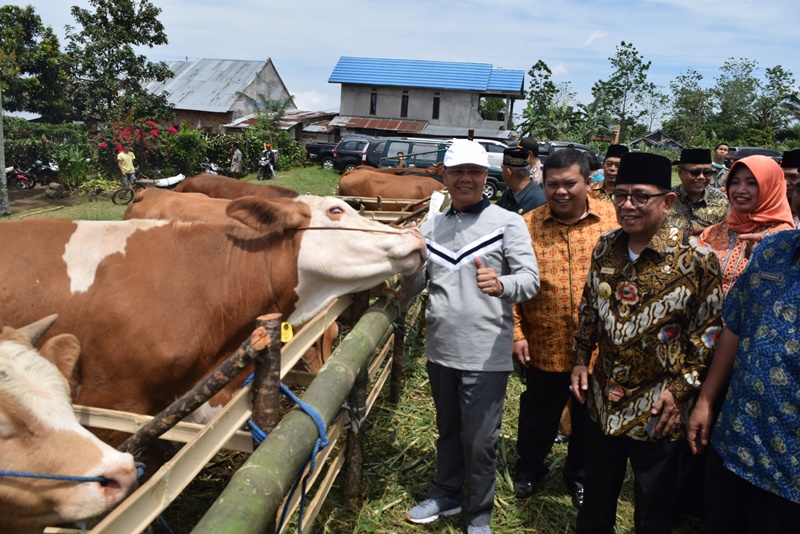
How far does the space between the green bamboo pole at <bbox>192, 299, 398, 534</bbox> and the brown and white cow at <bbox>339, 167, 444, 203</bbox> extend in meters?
8.31

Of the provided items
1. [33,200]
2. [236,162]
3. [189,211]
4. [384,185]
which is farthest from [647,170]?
[236,162]

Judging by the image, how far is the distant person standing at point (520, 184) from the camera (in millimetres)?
4254

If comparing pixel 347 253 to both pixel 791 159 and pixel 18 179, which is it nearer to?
pixel 791 159

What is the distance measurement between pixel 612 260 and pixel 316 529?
1.97 meters

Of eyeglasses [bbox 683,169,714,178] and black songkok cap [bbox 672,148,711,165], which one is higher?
black songkok cap [bbox 672,148,711,165]

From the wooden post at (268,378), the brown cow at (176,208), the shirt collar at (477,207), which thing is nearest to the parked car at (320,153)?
the brown cow at (176,208)

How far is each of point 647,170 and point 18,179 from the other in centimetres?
1948

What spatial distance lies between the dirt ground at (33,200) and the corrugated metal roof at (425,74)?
22832 mm

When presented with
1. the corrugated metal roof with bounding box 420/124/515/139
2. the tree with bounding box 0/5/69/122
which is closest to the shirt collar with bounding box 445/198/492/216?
the tree with bounding box 0/5/69/122

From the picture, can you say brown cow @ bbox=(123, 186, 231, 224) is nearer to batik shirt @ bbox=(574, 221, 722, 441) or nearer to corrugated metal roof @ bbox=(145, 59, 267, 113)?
batik shirt @ bbox=(574, 221, 722, 441)

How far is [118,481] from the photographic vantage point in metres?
1.76

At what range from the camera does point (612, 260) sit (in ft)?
8.36

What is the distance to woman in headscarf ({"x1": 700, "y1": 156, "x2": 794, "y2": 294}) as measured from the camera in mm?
3070

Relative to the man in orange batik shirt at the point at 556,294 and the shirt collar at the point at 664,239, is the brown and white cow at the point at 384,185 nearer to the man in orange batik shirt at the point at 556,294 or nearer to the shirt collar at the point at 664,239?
the man in orange batik shirt at the point at 556,294
